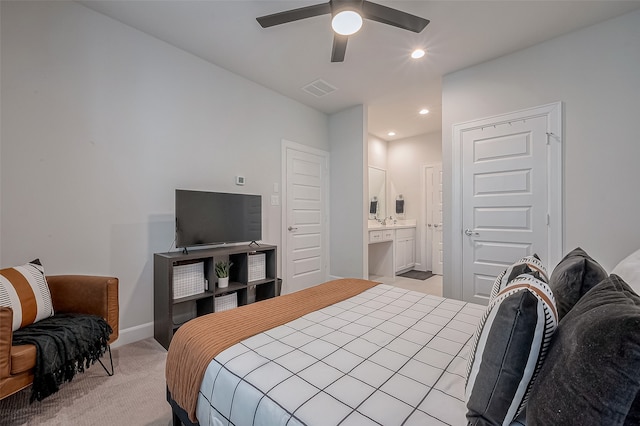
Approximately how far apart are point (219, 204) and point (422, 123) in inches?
152

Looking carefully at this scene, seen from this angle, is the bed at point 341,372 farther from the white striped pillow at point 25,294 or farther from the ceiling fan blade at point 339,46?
the ceiling fan blade at point 339,46

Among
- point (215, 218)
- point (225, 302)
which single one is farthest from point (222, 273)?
point (215, 218)

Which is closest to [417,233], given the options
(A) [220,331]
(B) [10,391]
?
(A) [220,331]

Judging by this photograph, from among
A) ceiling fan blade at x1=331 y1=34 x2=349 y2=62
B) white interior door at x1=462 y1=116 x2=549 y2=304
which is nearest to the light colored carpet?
ceiling fan blade at x1=331 y1=34 x2=349 y2=62

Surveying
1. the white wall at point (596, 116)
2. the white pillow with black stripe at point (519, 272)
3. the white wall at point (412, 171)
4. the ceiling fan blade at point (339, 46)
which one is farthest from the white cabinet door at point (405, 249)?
the white pillow with black stripe at point (519, 272)

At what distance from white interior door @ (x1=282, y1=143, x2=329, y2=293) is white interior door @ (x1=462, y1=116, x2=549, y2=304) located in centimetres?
204

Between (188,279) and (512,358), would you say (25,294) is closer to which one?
(188,279)

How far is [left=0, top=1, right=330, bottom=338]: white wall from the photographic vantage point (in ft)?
6.50

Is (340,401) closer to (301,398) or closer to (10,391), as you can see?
(301,398)

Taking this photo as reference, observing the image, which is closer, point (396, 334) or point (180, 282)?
point (396, 334)

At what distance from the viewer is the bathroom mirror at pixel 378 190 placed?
5656 millimetres

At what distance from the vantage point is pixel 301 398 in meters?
0.84

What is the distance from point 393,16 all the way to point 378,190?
4.12 meters

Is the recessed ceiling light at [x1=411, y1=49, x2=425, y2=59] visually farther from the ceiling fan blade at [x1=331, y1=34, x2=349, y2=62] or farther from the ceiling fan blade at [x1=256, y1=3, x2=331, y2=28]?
the ceiling fan blade at [x1=256, y1=3, x2=331, y2=28]
